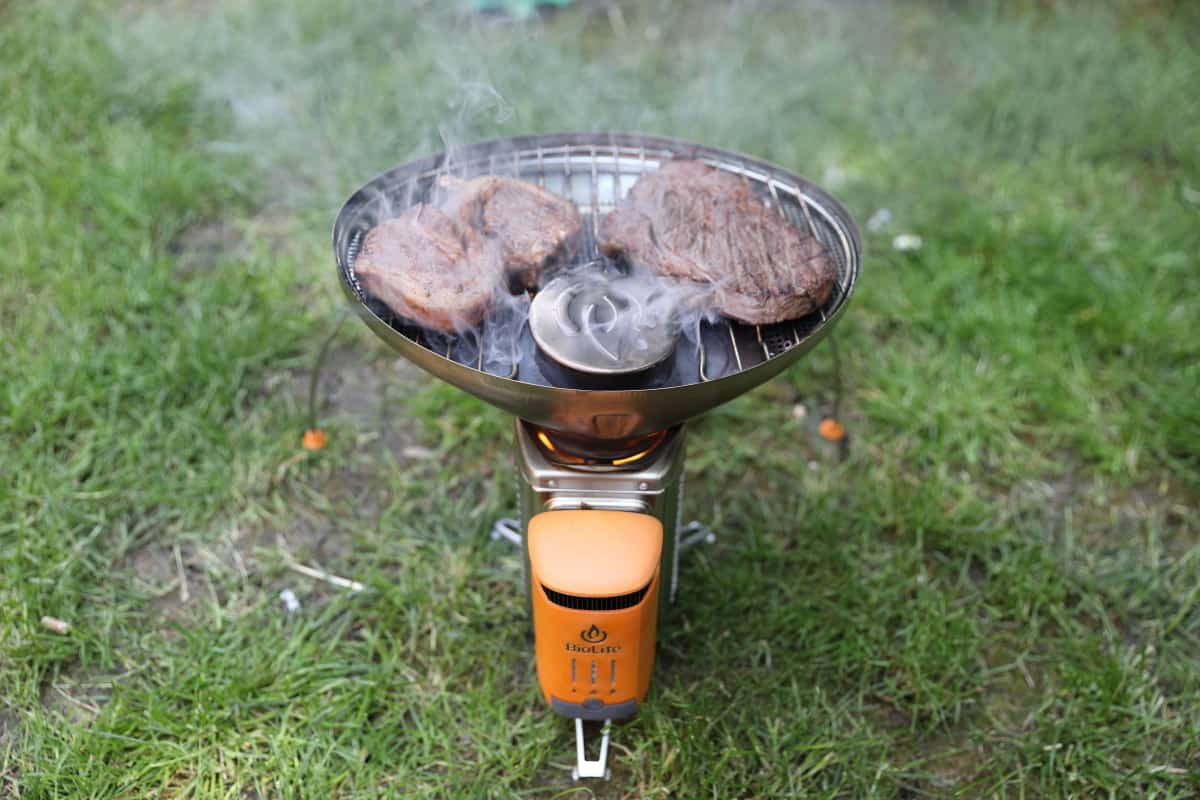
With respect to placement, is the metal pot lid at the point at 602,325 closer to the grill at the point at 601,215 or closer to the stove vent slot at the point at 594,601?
the grill at the point at 601,215

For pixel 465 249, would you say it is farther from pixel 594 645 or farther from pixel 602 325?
pixel 594 645

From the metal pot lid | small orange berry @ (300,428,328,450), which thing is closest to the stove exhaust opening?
the metal pot lid

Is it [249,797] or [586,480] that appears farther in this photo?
[249,797]

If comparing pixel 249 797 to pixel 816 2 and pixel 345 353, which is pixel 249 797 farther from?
pixel 816 2

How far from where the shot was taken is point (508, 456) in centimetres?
348

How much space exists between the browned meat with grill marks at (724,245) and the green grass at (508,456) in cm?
70

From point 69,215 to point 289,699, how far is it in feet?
8.56

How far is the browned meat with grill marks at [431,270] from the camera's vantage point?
7.26 feet

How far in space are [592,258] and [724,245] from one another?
1.20 ft

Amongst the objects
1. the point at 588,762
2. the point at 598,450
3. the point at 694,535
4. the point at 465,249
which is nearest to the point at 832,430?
the point at 694,535

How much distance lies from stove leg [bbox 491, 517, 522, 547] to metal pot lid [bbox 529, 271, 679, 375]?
1.13 meters

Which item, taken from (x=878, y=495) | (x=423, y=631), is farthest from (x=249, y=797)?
(x=878, y=495)

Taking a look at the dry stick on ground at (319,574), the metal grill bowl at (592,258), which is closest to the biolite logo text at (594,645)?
the metal grill bowl at (592,258)

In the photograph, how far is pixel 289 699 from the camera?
2697 mm
